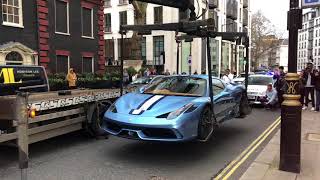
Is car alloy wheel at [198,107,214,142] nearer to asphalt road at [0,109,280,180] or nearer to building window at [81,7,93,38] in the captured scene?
asphalt road at [0,109,280,180]

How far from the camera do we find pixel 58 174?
20.8ft

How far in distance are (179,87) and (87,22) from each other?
16.3 metres

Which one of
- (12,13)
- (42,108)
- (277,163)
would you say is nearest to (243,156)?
(277,163)

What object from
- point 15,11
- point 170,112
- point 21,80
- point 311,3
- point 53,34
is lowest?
point 170,112

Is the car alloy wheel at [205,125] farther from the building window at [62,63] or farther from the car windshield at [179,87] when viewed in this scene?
the building window at [62,63]

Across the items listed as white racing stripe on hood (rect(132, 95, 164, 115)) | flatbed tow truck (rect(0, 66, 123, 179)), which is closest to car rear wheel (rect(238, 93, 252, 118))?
flatbed tow truck (rect(0, 66, 123, 179))

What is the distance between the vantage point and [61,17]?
21.4m

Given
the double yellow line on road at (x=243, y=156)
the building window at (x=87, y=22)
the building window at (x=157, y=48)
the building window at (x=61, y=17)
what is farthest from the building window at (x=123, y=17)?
the double yellow line on road at (x=243, y=156)

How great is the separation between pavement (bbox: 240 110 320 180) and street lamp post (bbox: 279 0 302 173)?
0.24m

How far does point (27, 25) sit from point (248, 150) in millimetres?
14277

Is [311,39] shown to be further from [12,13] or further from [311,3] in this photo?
[311,3]

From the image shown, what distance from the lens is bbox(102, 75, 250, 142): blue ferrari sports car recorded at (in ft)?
22.4

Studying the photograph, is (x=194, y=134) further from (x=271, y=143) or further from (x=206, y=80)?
(x=271, y=143)

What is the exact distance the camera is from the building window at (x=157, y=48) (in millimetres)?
47344
